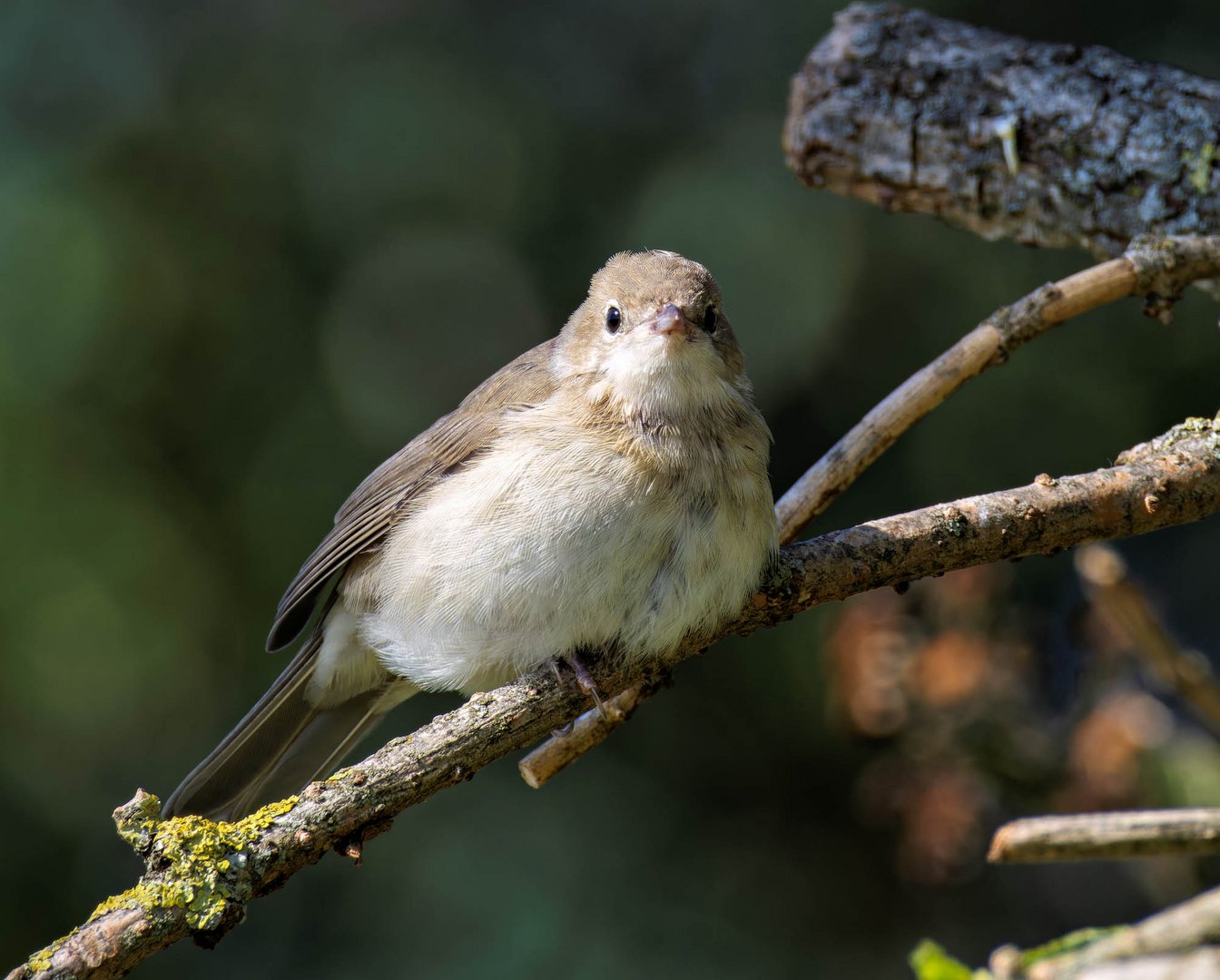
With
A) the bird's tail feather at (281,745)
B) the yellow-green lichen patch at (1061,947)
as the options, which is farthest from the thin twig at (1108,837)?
the bird's tail feather at (281,745)

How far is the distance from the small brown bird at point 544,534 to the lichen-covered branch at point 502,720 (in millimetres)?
164

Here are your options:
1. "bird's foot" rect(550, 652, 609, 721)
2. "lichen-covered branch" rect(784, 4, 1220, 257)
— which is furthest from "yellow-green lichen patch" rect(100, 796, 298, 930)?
"lichen-covered branch" rect(784, 4, 1220, 257)

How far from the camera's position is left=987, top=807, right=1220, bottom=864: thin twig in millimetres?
1497

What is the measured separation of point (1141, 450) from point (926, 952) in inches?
68.0

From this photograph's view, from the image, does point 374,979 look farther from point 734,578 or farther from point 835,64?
point 835,64

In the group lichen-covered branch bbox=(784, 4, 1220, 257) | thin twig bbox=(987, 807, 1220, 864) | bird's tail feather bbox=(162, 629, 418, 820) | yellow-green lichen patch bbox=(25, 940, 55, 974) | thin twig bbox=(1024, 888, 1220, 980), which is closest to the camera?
thin twig bbox=(1024, 888, 1220, 980)

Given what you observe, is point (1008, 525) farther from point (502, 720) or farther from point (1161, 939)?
point (1161, 939)

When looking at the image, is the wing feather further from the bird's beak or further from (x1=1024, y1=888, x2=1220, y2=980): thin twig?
(x1=1024, y1=888, x2=1220, y2=980): thin twig

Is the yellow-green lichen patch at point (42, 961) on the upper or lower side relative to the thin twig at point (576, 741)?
upper

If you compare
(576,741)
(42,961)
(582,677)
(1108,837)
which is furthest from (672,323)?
(42,961)

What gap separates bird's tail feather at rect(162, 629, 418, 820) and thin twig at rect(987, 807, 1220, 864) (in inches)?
90.6

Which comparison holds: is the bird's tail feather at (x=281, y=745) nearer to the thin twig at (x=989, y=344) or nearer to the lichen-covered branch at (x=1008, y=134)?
the thin twig at (x=989, y=344)

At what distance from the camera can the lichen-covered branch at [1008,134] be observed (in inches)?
136

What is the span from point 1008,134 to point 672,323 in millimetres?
1300
